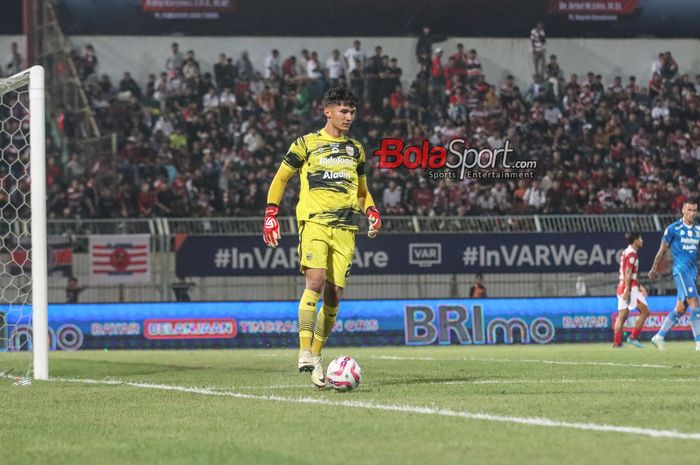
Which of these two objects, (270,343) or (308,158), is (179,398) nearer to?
(308,158)

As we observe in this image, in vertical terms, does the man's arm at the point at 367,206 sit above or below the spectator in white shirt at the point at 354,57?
below

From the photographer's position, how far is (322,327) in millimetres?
10539

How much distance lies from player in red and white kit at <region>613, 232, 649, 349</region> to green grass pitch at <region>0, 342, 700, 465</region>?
9611 millimetres

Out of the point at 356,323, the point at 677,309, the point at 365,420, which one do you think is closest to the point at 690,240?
the point at 677,309

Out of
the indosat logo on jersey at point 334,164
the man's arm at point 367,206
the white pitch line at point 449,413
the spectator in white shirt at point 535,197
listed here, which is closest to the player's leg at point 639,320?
the spectator in white shirt at point 535,197

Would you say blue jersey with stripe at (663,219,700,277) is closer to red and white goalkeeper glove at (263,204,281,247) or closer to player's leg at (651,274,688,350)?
player's leg at (651,274,688,350)

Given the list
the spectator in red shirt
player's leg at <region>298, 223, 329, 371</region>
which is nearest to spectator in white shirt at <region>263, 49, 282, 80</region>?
the spectator in red shirt

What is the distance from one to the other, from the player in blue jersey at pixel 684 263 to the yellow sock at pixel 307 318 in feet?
32.7

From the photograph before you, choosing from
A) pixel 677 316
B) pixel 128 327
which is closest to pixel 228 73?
pixel 128 327

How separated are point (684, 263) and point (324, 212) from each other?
1047 centimetres

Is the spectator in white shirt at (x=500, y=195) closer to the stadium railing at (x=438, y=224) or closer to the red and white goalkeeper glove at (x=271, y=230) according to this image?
the stadium railing at (x=438, y=224)

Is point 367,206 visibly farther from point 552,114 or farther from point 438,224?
point 552,114

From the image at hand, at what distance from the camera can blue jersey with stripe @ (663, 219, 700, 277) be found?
19.3 metres

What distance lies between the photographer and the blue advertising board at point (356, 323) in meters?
24.2
